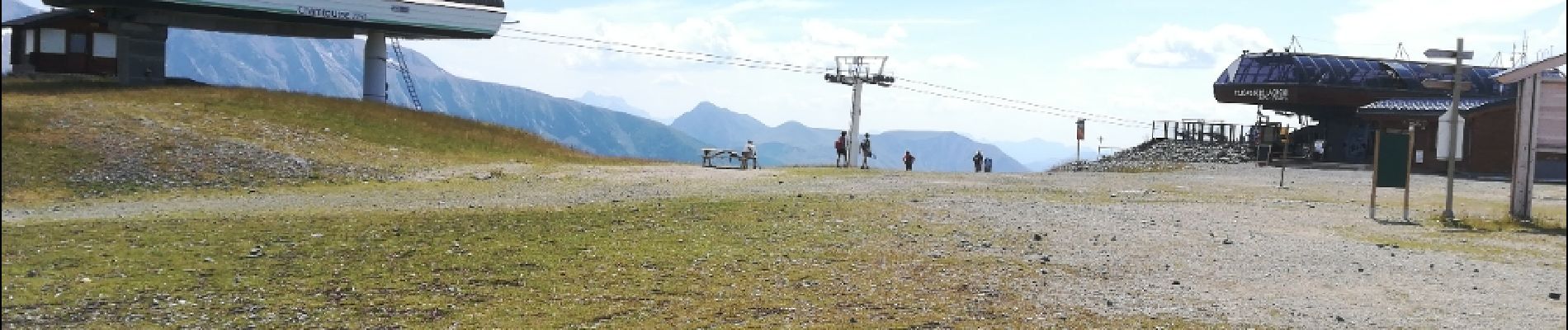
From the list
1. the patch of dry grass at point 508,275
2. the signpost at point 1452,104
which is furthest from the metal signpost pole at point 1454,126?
the patch of dry grass at point 508,275

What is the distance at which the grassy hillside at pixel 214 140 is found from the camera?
102 feet

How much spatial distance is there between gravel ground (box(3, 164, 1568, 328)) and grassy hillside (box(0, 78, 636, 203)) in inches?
88.7

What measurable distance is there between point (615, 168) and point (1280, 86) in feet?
159

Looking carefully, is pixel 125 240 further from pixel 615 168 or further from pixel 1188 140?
pixel 1188 140

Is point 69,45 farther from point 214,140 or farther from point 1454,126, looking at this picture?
point 1454,126

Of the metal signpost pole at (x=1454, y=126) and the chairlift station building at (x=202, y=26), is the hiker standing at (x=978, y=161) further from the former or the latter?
the metal signpost pole at (x=1454, y=126)

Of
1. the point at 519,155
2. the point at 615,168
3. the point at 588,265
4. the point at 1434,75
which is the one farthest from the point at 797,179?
the point at 1434,75

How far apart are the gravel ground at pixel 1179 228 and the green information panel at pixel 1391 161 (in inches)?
30.5

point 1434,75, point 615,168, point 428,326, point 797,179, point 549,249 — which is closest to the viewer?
point 428,326

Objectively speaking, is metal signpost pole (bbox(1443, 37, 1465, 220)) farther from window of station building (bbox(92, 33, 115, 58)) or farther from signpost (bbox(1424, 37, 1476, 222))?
window of station building (bbox(92, 33, 115, 58))

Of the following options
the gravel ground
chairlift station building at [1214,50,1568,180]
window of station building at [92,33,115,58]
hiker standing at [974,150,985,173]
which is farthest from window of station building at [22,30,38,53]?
chairlift station building at [1214,50,1568,180]

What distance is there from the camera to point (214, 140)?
37812 mm

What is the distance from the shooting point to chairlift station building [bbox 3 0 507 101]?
55188 mm

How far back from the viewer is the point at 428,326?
12.6 meters
